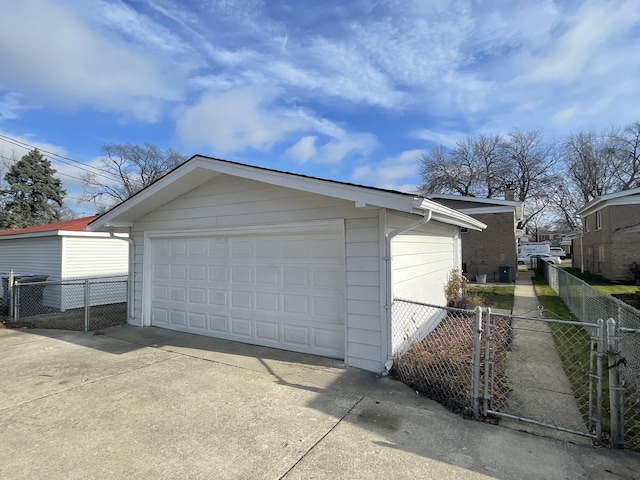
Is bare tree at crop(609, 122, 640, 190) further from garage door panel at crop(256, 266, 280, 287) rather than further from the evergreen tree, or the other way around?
the evergreen tree

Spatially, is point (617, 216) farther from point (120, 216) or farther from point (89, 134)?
point (89, 134)

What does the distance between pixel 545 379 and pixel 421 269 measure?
259cm

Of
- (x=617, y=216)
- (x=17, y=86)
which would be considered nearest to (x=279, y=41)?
(x=17, y=86)

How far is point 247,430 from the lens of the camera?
3328 mm

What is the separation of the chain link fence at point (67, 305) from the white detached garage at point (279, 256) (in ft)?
5.39

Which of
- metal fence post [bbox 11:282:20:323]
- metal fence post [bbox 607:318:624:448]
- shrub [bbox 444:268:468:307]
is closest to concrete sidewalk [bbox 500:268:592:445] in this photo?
metal fence post [bbox 607:318:624:448]

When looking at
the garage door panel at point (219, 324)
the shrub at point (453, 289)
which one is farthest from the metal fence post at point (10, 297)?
the shrub at point (453, 289)

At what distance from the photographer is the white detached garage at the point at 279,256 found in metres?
4.95

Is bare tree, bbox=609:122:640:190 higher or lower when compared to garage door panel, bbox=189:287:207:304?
higher

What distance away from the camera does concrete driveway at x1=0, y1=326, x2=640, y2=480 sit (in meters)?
2.73

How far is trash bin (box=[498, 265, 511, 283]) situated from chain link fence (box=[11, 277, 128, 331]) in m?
17.1

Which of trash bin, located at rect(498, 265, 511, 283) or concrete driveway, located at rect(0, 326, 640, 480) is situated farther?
trash bin, located at rect(498, 265, 511, 283)

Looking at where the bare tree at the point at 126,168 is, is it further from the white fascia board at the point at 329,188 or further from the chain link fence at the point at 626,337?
the chain link fence at the point at 626,337

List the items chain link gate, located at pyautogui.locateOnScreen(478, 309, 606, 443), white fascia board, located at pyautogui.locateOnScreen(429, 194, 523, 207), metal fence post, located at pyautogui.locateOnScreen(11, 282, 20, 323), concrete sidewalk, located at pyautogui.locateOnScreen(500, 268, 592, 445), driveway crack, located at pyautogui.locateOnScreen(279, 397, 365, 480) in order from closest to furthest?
driveway crack, located at pyautogui.locateOnScreen(279, 397, 365, 480), chain link gate, located at pyautogui.locateOnScreen(478, 309, 606, 443), concrete sidewalk, located at pyautogui.locateOnScreen(500, 268, 592, 445), metal fence post, located at pyautogui.locateOnScreen(11, 282, 20, 323), white fascia board, located at pyautogui.locateOnScreen(429, 194, 523, 207)
